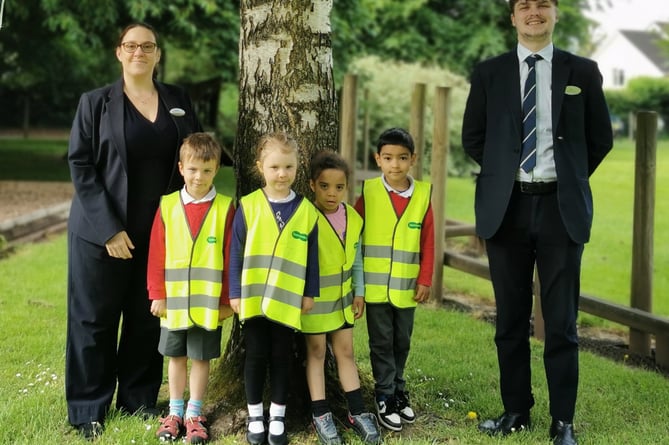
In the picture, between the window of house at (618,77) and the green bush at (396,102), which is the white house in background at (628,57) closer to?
the window of house at (618,77)

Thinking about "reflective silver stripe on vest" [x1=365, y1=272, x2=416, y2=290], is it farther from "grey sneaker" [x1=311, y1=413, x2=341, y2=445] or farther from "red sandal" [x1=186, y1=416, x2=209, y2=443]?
"red sandal" [x1=186, y1=416, x2=209, y2=443]

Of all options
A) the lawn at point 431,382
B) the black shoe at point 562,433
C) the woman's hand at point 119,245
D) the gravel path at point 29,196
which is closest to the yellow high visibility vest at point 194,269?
the woman's hand at point 119,245

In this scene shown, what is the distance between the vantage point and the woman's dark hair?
13.3 ft

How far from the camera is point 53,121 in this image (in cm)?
3356

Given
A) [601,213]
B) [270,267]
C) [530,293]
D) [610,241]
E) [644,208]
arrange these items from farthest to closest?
1. [601,213]
2. [610,241]
3. [644,208]
4. [530,293]
5. [270,267]

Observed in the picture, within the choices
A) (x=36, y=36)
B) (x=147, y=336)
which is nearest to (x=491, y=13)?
(x=36, y=36)

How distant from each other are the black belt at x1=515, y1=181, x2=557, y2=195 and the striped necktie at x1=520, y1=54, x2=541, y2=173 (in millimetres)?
70

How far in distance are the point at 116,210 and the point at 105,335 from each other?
67cm

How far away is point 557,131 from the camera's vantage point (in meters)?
4.04

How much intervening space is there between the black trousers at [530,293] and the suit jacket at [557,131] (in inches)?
3.3

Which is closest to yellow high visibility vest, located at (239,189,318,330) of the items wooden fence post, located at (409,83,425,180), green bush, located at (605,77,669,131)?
wooden fence post, located at (409,83,425,180)

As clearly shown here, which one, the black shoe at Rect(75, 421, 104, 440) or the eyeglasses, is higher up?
the eyeglasses

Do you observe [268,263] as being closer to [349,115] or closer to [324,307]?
[324,307]

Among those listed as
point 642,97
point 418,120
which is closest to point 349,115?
point 418,120
